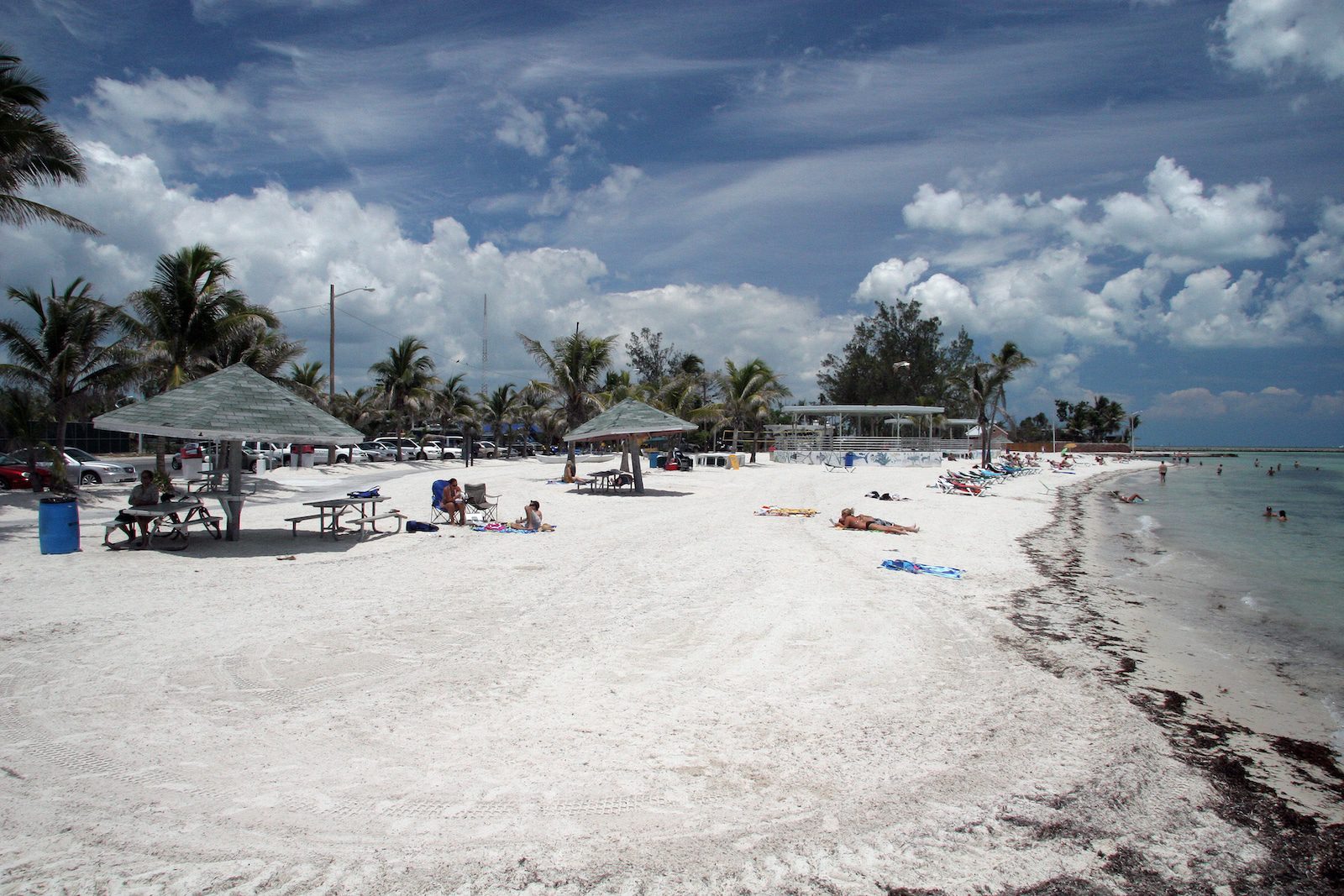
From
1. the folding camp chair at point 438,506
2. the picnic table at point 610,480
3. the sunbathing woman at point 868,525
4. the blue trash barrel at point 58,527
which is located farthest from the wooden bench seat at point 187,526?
the sunbathing woman at point 868,525

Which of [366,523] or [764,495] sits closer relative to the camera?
[366,523]

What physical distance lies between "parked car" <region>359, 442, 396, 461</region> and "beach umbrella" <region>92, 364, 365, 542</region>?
26708mm

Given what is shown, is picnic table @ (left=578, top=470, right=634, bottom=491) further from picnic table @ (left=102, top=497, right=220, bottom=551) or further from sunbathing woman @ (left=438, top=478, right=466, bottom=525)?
picnic table @ (left=102, top=497, right=220, bottom=551)

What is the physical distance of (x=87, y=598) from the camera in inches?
283

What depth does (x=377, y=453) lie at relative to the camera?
38.4 meters

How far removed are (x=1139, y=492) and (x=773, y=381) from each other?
62.8 feet

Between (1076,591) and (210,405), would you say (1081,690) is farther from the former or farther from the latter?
(210,405)

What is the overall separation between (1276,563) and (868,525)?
745 cm

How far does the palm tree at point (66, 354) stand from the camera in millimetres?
16938

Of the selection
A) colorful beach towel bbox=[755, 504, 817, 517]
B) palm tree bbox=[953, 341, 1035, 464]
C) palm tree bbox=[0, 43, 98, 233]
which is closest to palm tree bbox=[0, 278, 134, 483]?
palm tree bbox=[0, 43, 98, 233]

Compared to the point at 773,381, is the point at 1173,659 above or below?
below

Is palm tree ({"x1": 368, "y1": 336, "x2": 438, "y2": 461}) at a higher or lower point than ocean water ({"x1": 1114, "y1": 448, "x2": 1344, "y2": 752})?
higher

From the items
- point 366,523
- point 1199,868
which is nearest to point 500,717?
point 1199,868

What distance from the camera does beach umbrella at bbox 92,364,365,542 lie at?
9.97 meters
